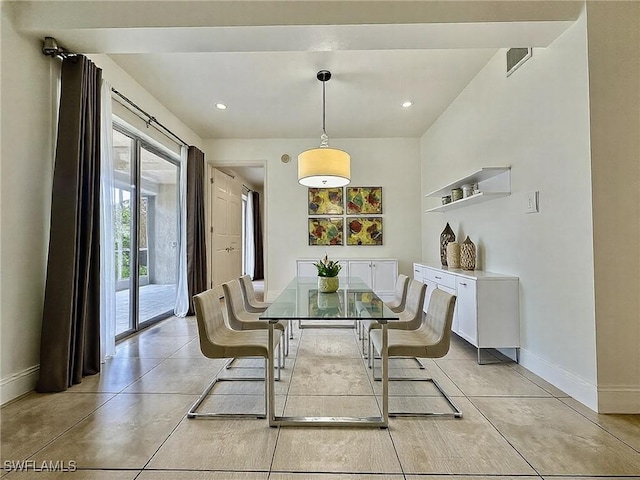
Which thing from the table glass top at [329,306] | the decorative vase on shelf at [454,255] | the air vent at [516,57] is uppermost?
the air vent at [516,57]

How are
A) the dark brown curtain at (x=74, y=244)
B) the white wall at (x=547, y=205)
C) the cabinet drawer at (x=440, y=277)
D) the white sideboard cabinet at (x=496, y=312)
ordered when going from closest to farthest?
the white wall at (x=547, y=205) < the dark brown curtain at (x=74, y=244) < the white sideboard cabinet at (x=496, y=312) < the cabinet drawer at (x=440, y=277)

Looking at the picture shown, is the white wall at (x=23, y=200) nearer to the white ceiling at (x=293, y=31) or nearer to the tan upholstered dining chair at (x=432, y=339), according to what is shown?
the white ceiling at (x=293, y=31)

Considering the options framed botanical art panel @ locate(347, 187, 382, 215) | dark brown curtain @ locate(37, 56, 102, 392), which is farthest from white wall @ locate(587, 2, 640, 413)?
framed botanical art panel @ locate(347, 187, 382, 215)

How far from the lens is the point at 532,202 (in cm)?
263

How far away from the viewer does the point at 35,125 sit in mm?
2373

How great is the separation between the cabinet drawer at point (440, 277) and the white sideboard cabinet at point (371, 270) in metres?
0.90

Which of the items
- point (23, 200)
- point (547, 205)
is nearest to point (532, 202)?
point (547, 205)

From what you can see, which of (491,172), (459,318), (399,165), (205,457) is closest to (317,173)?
(491,172)

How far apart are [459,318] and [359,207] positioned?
111 inches

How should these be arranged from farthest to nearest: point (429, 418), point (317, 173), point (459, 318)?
point (459, 318) < point (317, 173) < point (429, 418)

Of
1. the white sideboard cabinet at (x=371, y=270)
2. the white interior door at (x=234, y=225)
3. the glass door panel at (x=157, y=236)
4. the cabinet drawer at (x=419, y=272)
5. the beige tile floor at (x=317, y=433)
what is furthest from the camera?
the white interior door at (x=234, y=225)

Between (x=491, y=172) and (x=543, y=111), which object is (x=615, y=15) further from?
(x=491, y=172)

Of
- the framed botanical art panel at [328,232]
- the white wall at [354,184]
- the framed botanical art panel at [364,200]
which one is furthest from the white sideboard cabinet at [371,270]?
the framed botanical art panel at [364,200]
